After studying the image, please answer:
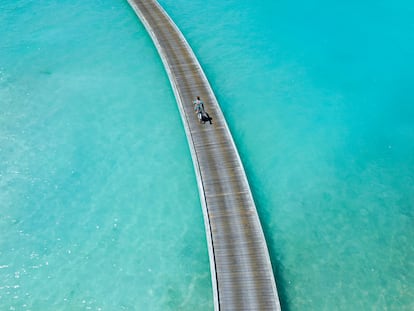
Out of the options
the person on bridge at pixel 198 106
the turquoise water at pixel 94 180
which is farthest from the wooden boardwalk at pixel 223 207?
the turquoise water at pixel 94 180

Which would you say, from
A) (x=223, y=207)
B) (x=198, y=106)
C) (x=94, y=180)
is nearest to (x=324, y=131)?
(x=198, y=106)

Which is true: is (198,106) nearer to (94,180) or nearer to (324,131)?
(94,180)

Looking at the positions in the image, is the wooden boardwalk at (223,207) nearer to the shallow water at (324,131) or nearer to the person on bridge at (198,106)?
the person on bridge at (198,106)

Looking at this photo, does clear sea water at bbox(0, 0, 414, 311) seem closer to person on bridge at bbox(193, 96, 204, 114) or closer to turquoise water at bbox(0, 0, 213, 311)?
turquoise water at bbox(0, 0, 213, 311)

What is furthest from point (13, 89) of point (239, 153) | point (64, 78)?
point (239, 153)

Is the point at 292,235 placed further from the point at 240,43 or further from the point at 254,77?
the point at 240,43

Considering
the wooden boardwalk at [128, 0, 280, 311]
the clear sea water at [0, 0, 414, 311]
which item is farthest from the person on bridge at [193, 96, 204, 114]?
the clear sea water at [0, 0, 414, 311]
